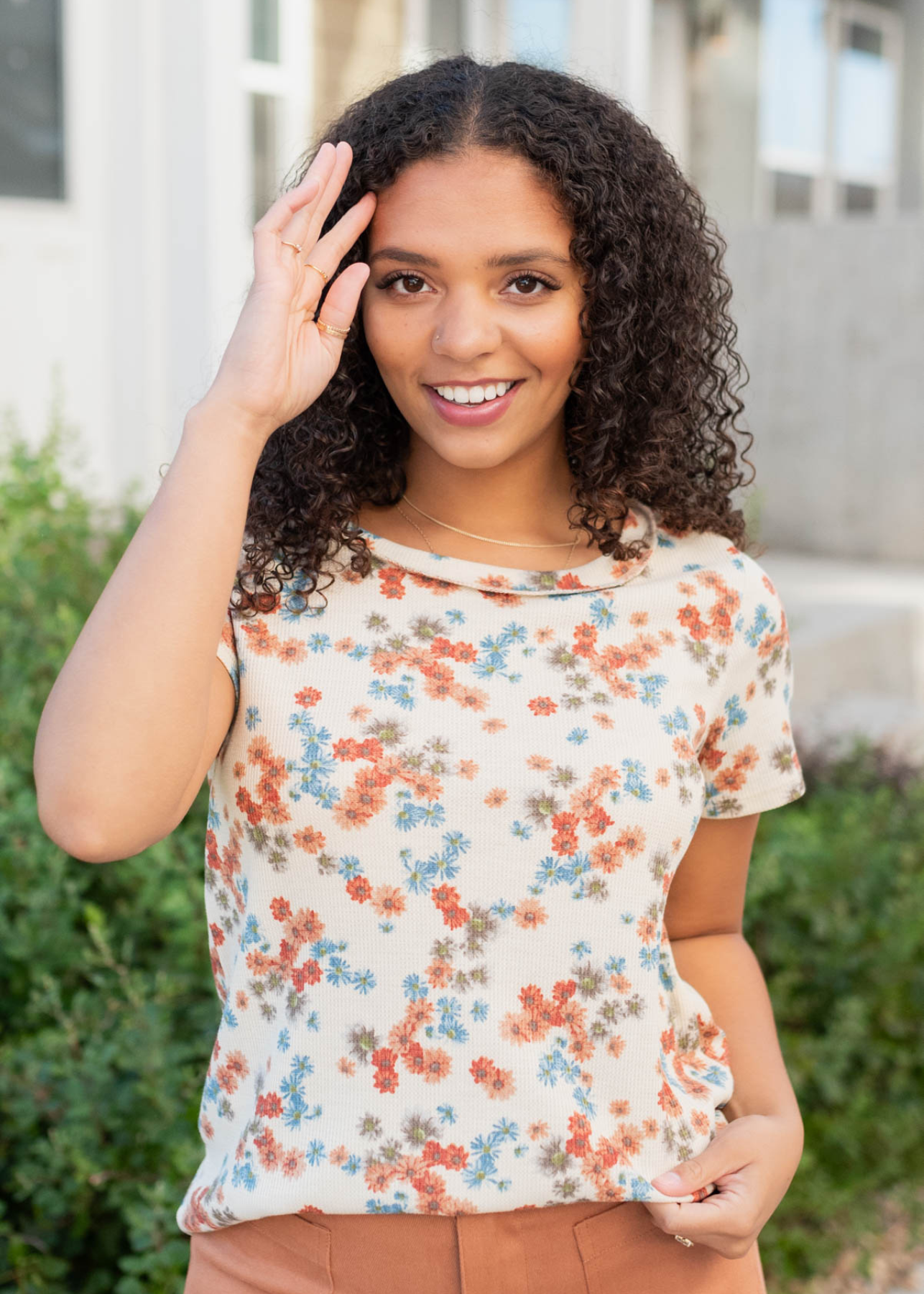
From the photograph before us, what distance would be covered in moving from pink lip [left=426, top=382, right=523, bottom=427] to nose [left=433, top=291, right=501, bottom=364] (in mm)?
53

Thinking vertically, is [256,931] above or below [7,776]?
above

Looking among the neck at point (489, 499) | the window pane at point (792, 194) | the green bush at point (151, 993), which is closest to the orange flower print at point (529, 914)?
the neck at point (489, 499)

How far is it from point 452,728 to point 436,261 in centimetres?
47

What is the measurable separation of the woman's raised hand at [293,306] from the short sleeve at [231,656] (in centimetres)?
19

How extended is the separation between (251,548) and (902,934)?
2179 millimetres

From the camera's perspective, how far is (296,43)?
17.2 ft

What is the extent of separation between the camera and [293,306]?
1.41 metres

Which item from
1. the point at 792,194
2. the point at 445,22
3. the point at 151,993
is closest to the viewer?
the point at 151,993

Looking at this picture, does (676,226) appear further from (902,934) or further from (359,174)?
(902,934)

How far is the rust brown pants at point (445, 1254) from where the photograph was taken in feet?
4.45

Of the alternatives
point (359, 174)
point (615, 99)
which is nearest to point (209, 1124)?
point (359, 174)

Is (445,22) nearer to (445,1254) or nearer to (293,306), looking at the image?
(293,306)

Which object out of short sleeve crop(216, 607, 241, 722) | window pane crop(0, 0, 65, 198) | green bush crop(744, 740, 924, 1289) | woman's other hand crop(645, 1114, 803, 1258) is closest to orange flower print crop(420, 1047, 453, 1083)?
woman's other hand crop(645, 1114, 803, 1258)

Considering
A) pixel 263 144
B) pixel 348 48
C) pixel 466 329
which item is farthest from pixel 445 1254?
pixel 348 48
